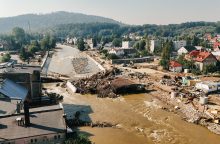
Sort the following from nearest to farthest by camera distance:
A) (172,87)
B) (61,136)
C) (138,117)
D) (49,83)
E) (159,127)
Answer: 1. (61,136)
2. (159,127)
3. (138,117)
4. (172,87)
5. (49,83)

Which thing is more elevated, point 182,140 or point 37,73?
point 37,73

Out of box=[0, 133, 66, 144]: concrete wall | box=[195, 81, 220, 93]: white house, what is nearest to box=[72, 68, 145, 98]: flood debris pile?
box=[195, 81, 220, 93]: white house

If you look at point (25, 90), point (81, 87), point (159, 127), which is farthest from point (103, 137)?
point (81, 87)

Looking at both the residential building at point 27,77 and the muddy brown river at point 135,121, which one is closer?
the muddy brown river at point 135,121

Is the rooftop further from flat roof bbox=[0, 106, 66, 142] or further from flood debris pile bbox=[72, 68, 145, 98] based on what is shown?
flood debris pile bbox=[72, 68, 145, 98]

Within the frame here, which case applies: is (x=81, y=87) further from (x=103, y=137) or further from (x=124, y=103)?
A: (x=103, y=137)

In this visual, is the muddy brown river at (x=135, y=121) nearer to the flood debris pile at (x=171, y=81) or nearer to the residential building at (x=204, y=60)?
the flood debris pile at (x=171, y=81)

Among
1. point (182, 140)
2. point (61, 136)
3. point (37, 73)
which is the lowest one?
point (182, 140)

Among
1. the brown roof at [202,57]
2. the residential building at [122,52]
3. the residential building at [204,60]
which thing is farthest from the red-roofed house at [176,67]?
the residential building at [122,52]

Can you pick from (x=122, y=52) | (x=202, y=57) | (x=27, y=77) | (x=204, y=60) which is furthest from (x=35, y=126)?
(x=122, y=52)
